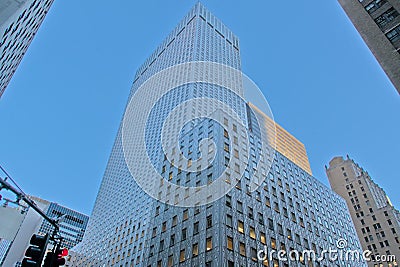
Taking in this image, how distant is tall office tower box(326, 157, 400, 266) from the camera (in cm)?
10156

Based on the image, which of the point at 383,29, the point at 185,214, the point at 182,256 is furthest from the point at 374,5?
the point at 182,256

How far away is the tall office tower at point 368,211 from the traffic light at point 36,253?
361 feet

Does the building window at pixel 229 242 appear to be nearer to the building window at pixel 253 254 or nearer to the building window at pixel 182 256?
A: the building window at pixel 253 254

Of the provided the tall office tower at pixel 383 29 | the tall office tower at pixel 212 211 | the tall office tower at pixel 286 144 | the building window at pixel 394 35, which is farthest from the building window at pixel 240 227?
the tall office tower at pixel 286 144

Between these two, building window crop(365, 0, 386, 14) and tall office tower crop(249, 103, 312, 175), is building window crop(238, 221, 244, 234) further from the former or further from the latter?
tall office tower crop(249, 103, 312, 175)

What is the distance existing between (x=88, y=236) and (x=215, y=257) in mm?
88610

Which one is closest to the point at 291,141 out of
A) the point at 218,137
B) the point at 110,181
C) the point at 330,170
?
the point at 330,170

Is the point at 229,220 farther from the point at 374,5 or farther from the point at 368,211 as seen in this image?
the point at 368,211

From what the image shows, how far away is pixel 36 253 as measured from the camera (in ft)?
30.7

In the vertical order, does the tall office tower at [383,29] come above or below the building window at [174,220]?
above

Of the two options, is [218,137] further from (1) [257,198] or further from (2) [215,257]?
(2) [215,257]

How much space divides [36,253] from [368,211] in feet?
427

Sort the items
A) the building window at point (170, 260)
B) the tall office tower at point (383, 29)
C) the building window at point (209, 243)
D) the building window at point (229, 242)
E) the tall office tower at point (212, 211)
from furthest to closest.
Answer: the building window at point (170, 260), the tall office tower at point (212, 211), the building window at point (209, 243), the building window at point (229, 242), the tall office tower at point (383, 29)

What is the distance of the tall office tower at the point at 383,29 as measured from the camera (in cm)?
3278
